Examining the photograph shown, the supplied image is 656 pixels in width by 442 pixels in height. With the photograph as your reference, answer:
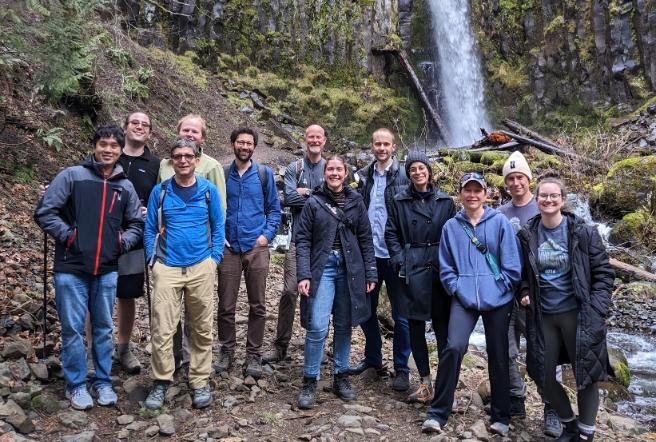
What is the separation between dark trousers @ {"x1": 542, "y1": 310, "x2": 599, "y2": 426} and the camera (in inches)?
147

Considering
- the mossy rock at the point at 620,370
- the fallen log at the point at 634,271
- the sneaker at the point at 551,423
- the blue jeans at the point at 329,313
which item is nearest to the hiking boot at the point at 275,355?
the blue jeans at the point at 329,313

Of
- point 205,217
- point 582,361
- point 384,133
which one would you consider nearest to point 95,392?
point 205,217

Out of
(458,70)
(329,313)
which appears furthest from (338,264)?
(458,70)

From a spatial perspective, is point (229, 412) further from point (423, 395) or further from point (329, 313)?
point (423, 395)

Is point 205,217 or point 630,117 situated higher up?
point 630,117

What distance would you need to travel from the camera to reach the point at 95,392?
405 cm

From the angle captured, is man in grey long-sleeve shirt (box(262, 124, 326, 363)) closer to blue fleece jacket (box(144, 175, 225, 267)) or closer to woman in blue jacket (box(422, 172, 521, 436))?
blue fleece jacket (box(144, 175, 225, 267))

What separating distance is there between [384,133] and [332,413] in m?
2.45

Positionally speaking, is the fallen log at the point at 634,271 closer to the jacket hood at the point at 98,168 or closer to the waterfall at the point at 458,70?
the jacket hood at the point at 98,168

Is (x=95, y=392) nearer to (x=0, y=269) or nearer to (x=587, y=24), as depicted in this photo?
(x=0, y=269)

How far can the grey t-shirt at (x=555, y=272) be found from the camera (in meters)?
3.74

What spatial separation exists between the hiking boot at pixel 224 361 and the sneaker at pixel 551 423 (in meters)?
2.81

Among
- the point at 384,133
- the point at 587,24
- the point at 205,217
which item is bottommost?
the point at 205,217

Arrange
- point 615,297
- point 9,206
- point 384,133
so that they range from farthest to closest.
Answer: point 615,297
point 9,206
point 384,133
